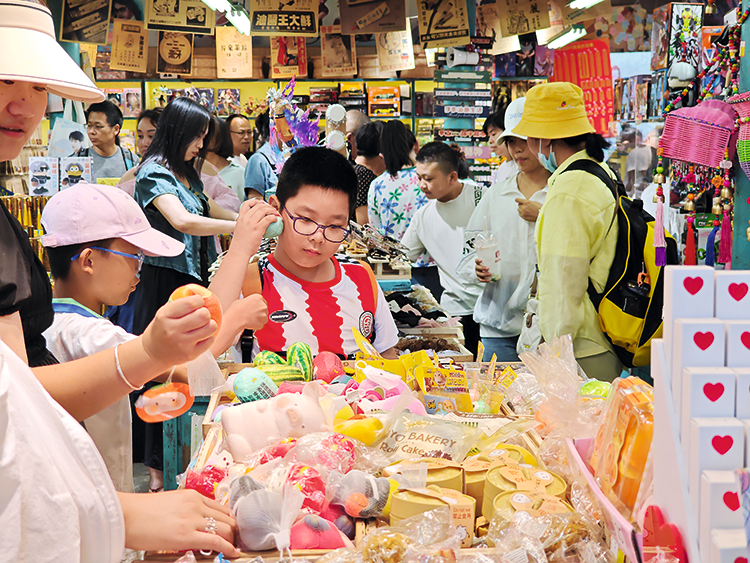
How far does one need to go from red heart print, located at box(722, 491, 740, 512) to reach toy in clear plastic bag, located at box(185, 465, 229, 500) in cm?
81

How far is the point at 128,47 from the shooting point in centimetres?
727

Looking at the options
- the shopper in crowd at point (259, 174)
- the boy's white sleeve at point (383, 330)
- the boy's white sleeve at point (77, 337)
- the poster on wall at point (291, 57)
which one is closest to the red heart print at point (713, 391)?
the boy's white sleeve at point (77, 337)

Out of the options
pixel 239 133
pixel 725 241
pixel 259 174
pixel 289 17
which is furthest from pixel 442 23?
pixel 725 241

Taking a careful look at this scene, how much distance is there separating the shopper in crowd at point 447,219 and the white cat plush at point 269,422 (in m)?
2.97

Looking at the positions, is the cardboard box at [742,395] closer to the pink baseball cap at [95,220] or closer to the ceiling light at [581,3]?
the pink baseball cap at [95,220]

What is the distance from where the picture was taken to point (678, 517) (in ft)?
2.63

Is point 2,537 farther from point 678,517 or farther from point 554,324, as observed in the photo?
point 554,324

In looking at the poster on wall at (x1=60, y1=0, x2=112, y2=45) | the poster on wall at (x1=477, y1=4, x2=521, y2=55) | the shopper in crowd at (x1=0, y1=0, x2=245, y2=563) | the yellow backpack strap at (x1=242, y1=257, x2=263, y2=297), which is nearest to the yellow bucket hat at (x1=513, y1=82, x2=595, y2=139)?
the yellow backpack strap at (x1=242, y1=257, x2=263, y2=297)

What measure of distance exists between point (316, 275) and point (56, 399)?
1400 millimetres

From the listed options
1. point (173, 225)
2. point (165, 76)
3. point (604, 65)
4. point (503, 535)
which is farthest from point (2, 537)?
point (165, 76)

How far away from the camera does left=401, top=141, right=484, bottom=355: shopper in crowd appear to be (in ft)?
14.4

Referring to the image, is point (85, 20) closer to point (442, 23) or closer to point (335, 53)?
point (442, 23)

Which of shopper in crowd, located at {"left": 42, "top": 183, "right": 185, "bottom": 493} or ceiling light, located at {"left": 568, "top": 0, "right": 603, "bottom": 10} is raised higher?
ceiling light, located at {"left": 568, "top": 0, "right": 603, "bottom": 10}

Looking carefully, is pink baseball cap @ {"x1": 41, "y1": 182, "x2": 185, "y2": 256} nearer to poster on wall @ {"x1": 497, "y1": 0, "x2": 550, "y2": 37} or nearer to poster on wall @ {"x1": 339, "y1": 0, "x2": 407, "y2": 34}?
poster on wall @ {"x1": 339, "y1": 0, "x2": 407, "y2": 34}
